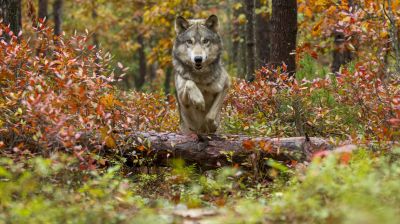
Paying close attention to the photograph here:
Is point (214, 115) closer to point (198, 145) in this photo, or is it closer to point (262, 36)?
point (198, 145)

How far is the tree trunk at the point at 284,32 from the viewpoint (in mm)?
10445

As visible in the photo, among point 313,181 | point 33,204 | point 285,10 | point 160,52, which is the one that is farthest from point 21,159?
point 160,52

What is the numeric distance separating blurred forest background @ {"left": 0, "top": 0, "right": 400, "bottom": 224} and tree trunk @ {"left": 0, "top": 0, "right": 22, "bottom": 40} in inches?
0.9

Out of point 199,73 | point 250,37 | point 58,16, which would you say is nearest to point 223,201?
point 199,73

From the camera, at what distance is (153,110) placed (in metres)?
10.2

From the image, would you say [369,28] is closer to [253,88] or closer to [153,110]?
[253,88]

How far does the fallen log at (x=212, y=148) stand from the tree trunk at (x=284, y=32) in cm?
311

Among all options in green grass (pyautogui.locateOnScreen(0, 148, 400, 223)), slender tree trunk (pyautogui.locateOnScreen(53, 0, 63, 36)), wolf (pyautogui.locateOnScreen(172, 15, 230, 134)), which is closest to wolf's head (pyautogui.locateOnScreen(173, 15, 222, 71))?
wolf (pyautogui.locateOnScreen(172, 15, 230, 134))

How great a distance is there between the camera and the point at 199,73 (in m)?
8.20

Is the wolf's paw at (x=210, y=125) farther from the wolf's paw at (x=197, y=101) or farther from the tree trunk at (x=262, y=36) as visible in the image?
the tree trunk at (x=262, y=36)

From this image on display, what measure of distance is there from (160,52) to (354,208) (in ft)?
58.2

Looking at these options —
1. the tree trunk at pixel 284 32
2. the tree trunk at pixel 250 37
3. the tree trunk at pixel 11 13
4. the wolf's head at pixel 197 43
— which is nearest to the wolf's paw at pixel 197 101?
the wolf's head at pixel 197 43

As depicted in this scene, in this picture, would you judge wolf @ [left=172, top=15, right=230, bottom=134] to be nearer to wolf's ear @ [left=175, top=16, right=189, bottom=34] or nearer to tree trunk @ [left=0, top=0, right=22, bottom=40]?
wolf's ear @ [left=175, top=16, right=189, bottom=34]

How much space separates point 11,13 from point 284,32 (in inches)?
195
